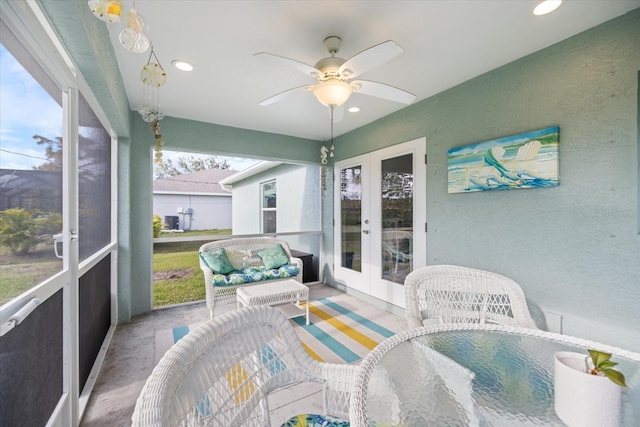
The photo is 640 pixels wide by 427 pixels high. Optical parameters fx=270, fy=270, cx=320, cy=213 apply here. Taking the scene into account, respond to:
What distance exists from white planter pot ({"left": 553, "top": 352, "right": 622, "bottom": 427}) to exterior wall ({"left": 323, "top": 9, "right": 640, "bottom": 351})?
142 centimetres

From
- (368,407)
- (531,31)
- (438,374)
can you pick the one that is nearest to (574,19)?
(531,31)

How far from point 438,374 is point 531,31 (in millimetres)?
2281

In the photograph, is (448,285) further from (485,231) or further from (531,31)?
(531,31)

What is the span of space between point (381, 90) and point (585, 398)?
1870 mm

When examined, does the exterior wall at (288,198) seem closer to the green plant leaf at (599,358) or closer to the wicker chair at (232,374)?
the wicker chair at (232,374)

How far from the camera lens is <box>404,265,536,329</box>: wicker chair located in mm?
1945

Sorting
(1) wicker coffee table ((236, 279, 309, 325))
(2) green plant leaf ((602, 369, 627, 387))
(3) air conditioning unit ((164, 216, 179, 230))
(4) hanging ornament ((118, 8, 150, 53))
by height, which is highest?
(4) hanging ornament ((118, 8, 150, 53))

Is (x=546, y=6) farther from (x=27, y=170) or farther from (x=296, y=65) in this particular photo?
(x=27, y=170)

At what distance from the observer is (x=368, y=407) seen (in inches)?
34.3

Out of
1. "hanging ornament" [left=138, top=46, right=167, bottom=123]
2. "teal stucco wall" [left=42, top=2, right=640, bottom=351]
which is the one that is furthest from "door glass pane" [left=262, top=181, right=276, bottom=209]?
"hanging ornament" [left=138, top=46, right=167, bottom=123]

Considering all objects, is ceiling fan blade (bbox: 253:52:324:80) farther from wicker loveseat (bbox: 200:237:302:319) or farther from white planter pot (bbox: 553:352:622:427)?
wicker loveseat (bbox: 200:237:302:319)

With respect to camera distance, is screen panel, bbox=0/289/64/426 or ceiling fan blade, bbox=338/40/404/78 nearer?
screen panel, bbox=0/289/64/426

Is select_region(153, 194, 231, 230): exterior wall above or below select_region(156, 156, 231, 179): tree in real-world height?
below

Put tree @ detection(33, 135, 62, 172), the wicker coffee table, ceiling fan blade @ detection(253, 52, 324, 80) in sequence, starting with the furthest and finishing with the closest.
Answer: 1. the wicker coffee table
2. ceiling fan blade @ detection(253, 52, 324, 80)
3. tree @ detection(33, 135, 62, 172)
